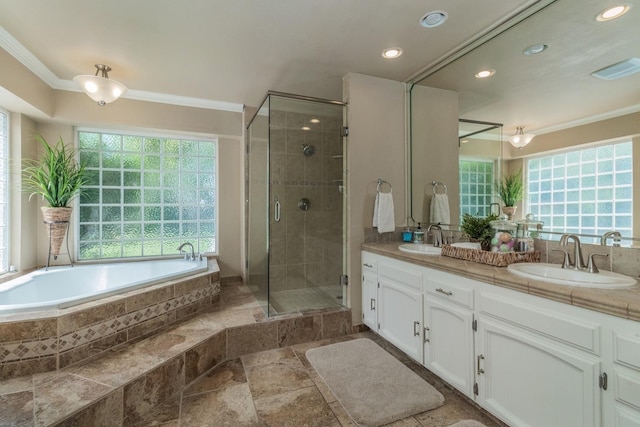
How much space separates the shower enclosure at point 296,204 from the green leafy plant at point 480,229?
1112mm

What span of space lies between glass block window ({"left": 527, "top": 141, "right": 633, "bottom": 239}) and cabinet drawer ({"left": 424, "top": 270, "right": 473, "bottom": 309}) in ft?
2.16

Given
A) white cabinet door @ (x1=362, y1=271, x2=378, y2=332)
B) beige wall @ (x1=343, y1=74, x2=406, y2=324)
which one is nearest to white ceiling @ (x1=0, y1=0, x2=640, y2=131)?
beige wall @ (x1=343, y1=74, x2=406, y2=324)

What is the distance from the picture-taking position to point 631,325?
1.02 metres

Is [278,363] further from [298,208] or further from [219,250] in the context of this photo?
[219,250]

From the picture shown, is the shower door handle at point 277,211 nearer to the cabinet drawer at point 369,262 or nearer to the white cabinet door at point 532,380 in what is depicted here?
the cabinet drawer at point 369,262

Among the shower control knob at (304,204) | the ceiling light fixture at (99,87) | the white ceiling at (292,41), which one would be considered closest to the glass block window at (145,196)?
the white ceiling at (292,41)

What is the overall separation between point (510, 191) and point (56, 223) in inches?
156

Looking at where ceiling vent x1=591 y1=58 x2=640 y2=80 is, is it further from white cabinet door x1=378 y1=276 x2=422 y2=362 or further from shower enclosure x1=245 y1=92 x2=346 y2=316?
shower enclosure x1=245 y1=92 x2=346 y2=316

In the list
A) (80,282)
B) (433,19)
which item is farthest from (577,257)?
(80,282)

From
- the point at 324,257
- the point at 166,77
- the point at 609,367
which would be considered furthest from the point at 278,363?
the point at 166,77

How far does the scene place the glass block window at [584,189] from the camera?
1.45 m

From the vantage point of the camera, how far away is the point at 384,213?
8.79 ft

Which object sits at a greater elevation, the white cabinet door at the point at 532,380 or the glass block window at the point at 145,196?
the glass block window at the point at 145,196

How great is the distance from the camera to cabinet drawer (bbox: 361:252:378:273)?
100.0 inches
